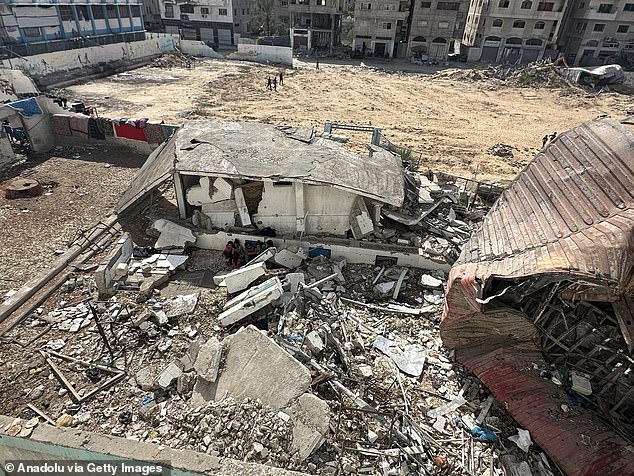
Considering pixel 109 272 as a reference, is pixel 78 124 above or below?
above

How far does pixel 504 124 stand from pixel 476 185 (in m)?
14.1

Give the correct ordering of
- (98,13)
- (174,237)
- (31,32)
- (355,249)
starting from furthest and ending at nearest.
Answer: (98,13)
(31,32)
(174,237)
(355,249)

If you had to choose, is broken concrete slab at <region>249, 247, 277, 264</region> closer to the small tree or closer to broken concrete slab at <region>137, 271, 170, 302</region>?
broken concrete slab at <region>137, 271, 170, 302</region>

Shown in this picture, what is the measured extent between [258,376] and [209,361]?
34.5 inches

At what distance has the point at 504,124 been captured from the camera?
23.3m

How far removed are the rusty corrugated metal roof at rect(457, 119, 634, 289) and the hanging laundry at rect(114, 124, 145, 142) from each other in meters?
13.8

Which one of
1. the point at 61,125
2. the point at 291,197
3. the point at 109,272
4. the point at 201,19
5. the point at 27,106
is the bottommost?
the point at 109,272

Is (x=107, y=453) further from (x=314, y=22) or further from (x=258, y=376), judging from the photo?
(x=314, y=22)

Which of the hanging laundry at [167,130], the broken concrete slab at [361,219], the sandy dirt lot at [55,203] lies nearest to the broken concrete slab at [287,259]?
the broken concrete slab at [361,219]

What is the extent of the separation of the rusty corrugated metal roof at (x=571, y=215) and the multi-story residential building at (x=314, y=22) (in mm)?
48528

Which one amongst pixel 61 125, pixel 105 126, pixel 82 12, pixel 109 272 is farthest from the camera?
pixel 82 12

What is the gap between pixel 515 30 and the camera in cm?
4428

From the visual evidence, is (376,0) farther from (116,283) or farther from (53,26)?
(116,283)

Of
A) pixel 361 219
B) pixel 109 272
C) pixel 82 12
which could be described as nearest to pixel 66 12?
pixel 82 12
